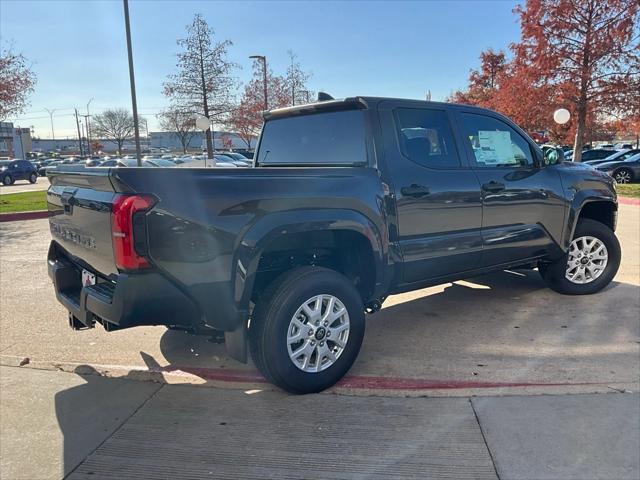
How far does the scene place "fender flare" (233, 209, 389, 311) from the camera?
3.03 meters

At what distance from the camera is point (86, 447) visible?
9.46 feet

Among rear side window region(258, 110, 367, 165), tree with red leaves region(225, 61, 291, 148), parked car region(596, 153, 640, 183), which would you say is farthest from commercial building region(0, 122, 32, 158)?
Result: rear side window region(258, 110, 367, 165)

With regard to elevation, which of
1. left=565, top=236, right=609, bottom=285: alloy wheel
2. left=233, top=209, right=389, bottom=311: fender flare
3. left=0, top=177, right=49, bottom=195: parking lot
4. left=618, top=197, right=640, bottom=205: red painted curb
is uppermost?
left=233, top=209, right=389, bottom=311: fender flare

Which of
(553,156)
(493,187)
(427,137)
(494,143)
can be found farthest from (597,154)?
(427,137)

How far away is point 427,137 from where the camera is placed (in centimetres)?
415

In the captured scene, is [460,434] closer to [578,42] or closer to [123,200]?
[123,200]

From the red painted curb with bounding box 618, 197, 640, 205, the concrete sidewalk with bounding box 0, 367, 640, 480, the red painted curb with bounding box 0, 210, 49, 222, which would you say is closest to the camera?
the concrete sidewalk with bounding box 0, 367, 640, 480

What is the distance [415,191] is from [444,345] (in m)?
1.36

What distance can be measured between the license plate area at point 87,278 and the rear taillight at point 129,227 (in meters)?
0.59

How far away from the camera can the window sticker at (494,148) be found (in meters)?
4.54

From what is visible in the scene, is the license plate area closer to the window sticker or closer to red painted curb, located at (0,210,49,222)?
the window sticker

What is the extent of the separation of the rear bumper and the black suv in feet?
111

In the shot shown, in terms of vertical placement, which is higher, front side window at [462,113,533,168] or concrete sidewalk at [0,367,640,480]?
front side window at [462,113,533,168]

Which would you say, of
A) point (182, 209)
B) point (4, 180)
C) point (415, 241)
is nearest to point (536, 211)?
point (415, 241)
